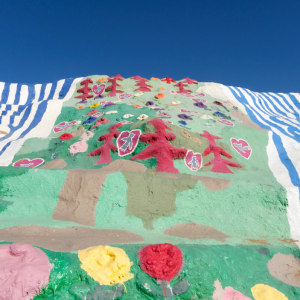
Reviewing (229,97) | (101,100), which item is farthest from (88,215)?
(229,97)

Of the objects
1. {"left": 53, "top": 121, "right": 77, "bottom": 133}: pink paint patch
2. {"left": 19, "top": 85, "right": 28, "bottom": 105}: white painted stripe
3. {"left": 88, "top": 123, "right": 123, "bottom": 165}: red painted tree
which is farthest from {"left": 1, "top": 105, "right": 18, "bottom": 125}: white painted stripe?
{"left": 88, "top": 123, "right": 123, "bottom": 165}: red painted tree

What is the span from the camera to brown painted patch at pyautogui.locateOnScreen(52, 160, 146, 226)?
9.87 ft

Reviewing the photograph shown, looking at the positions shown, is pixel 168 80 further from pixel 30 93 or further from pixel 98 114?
pixel 30 93

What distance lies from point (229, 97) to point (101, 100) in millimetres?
4182

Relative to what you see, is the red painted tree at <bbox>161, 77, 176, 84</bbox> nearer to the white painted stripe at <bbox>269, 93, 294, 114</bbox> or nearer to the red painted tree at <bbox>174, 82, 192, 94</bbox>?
the red painted tree at <bbox>174, 82, 192, 94</bbox>

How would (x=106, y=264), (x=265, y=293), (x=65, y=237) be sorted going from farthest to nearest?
1. (x=65, y=237)
2. (x=265, y=293)
3. (x=106, y=264)

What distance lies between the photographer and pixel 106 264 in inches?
80.5

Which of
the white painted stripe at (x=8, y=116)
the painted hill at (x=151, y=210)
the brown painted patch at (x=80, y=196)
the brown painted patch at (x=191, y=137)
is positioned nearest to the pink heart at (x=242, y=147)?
the painted hill at (x=151, y=210)

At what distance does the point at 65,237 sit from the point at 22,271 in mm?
683

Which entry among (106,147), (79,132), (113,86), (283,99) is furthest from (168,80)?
(106,147)

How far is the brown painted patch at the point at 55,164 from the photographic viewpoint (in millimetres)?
4254

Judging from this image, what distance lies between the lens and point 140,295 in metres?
1.92

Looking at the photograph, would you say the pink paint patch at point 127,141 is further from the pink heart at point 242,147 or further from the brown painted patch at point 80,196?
the pink heart at point 242,147

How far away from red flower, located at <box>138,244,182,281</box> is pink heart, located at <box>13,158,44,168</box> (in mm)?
3081
